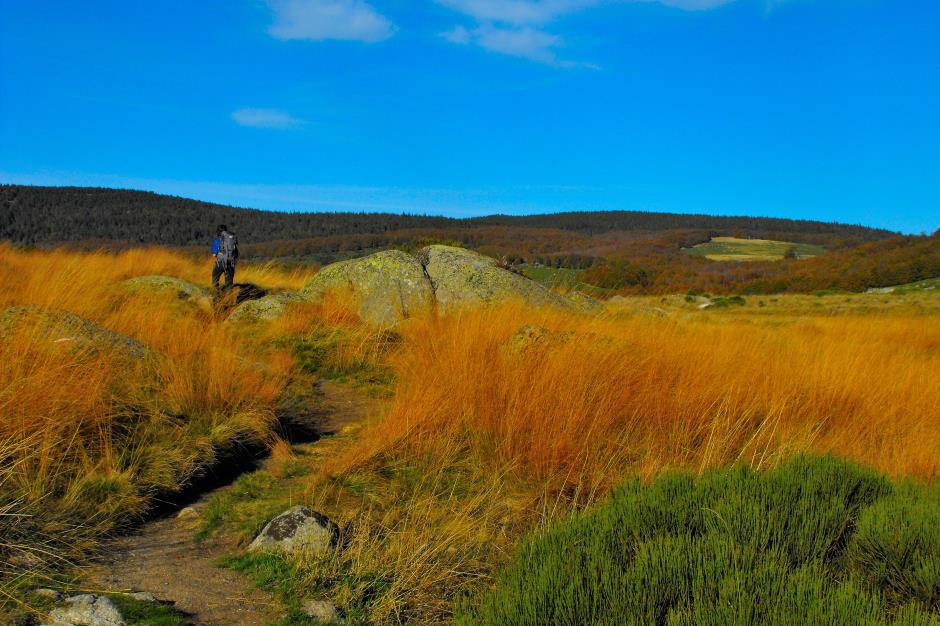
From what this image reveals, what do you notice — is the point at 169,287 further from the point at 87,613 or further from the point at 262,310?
the point at 87,613

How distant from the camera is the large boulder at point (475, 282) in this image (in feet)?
32.3

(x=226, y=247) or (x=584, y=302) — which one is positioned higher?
(x=226, y=247)

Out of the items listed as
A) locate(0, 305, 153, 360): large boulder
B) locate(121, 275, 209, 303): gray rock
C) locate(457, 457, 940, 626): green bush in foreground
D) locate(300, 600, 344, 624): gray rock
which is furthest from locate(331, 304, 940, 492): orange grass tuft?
locate(121, 275, 209, 303): gray rock

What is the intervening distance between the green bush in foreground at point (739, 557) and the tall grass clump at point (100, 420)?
6.84ft

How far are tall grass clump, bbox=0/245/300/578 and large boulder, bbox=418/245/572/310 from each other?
421cm

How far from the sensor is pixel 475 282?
33.1ft

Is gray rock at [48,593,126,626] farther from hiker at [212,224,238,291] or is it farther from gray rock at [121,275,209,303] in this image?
hiker at [212,224,238,291]

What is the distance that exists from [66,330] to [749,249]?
9894 cm

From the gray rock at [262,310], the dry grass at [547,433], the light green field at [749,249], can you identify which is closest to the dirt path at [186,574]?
the dry grass at [547,433]

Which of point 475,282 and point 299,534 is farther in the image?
point 475,282

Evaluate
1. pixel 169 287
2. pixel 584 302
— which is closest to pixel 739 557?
pixel 584 302

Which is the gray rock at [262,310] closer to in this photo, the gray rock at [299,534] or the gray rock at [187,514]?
the gray rock at [187,514]

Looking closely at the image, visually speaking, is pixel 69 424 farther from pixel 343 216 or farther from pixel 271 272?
pixel 343 216

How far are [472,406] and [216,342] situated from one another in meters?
3.04
